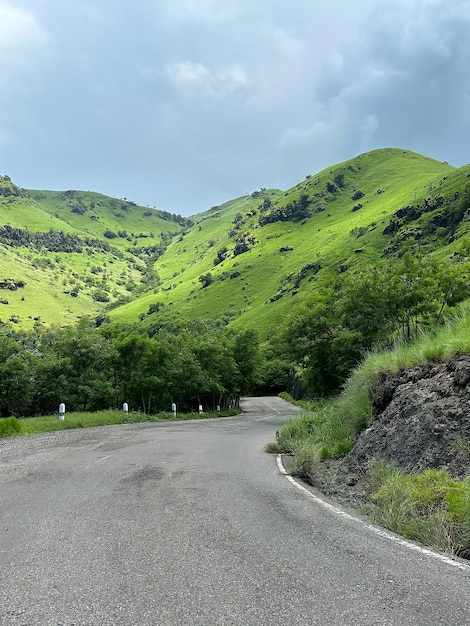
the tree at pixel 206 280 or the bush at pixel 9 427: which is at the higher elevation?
the tree at pixel 206 280

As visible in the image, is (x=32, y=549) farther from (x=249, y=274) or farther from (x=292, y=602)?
(x=249, y=274)

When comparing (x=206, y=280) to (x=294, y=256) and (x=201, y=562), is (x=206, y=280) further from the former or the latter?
(x=201, y=562)

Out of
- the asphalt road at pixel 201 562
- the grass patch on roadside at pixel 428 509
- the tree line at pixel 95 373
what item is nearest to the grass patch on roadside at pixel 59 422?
the tree line at pixel 95 373

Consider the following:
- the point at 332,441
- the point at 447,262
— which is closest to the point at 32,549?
the point at 332,441

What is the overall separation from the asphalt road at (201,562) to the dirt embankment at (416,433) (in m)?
1.82

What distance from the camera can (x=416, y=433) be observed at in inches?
335

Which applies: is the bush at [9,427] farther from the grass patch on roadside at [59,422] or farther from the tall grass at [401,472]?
the tall grass at [401,472]

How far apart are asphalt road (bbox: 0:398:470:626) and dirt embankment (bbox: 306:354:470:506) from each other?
182 centimetres

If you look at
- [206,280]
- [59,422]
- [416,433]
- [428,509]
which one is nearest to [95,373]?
[59,422]

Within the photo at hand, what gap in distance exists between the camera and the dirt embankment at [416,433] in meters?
7.61

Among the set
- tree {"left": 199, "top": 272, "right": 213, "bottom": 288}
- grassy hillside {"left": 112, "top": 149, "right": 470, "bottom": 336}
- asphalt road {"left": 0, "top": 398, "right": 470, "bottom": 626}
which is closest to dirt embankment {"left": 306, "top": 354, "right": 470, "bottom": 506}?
asphalt road {"left": 0, "top": 398, "right": 470, "bottom": 626}

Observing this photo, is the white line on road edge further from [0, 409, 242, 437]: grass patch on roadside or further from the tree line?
the tree line

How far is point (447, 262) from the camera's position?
69.8 feet

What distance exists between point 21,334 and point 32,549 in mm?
128913
